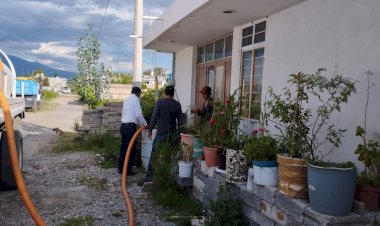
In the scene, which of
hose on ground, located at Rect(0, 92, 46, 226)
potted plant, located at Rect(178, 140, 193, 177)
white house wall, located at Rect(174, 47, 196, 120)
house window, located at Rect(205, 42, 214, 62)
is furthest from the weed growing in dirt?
white house wall, located at Rect(174, 47, 196, 120)

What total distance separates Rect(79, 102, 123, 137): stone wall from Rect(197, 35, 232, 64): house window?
2.89 metres

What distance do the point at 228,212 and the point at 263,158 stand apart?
2.36 feet

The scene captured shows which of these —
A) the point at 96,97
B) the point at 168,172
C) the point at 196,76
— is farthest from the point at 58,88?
the point at 168,172

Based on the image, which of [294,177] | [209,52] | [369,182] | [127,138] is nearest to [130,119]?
[127,138]

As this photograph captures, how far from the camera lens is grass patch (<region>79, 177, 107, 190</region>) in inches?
276

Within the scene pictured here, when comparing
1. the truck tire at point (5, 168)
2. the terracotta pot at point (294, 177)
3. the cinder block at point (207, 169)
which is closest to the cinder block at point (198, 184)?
the cinder block at point (207, 169)

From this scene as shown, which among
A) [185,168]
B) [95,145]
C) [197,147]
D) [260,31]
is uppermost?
[260,31]

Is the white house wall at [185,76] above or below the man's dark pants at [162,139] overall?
above

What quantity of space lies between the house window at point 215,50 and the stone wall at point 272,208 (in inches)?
147

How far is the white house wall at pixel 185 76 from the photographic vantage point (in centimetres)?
A: 1061

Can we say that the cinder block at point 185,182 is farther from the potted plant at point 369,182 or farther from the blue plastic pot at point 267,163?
the potted plant at point 369,182

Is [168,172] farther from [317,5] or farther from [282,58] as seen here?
[317,5]

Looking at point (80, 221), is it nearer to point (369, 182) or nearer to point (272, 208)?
point (272, 208)

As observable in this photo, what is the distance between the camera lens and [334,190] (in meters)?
3.03
